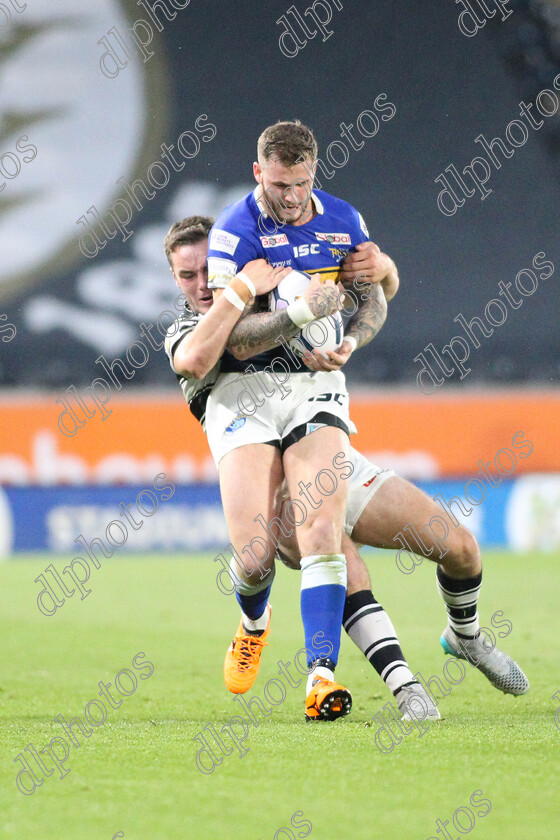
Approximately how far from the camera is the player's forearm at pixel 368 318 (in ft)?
14.4

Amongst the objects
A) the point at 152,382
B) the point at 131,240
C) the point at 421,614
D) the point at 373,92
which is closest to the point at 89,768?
the point at 421,614

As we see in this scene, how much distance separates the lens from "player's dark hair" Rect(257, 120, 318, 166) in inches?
157

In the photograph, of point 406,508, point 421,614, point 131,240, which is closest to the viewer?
point 406,508

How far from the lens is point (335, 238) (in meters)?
4.38

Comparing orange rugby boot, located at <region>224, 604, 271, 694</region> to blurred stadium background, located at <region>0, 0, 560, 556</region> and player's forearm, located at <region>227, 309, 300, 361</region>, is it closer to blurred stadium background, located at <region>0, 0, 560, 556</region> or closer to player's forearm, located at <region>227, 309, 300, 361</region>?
player's forearm, located at <region>227, 309, 300, 361</region>

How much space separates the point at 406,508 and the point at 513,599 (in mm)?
4259

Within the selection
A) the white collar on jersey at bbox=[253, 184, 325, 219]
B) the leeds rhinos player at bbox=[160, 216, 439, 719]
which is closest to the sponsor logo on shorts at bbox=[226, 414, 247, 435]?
the leeds rhinos player at bbox=[160, 216, 439, 719]

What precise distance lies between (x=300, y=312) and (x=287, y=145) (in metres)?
0.61

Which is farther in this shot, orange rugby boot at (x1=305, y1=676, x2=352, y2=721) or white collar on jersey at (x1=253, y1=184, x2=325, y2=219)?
white collar on jersey at (x1=253, y1=184, x2=325, y2=219)

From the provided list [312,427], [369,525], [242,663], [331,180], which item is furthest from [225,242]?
[331,180]

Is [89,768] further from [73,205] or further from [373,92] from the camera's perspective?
[373,92]

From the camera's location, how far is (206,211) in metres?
15.6

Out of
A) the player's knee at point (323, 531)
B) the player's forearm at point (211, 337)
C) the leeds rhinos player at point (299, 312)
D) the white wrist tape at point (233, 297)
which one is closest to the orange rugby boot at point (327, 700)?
the leeds rhinos player at point (299, 312)

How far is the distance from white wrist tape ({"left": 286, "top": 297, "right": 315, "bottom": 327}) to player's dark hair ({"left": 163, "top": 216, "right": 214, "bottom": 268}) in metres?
0.69
